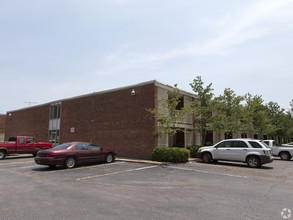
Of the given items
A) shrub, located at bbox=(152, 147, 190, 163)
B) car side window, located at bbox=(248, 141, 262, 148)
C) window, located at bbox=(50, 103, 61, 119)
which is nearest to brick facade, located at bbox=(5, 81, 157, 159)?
window, located at bbox=(50, 103, 61, 119)

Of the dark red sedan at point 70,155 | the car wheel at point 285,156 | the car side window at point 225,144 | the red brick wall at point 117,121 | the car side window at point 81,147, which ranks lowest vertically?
the car wheel at point 285,156

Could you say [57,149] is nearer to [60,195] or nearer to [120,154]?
[60,195]

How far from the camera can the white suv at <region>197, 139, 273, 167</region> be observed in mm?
12172

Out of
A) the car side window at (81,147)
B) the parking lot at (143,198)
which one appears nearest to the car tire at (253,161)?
the parking lot at (143,198)

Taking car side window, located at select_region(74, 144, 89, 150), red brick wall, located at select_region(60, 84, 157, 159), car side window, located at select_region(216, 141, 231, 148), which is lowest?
car side window, located at select_region(74, 144, 89, 150)

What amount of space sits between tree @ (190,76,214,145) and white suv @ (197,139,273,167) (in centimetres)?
439

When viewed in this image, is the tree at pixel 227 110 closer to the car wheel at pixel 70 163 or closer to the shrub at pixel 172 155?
the shrub at pixel 172 155

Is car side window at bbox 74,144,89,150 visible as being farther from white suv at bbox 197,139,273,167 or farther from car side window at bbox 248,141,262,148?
car side window at bbox 248,141,262,148

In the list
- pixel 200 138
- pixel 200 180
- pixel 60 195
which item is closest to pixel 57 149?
pixel 60 195

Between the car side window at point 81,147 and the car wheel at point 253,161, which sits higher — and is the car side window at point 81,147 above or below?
above

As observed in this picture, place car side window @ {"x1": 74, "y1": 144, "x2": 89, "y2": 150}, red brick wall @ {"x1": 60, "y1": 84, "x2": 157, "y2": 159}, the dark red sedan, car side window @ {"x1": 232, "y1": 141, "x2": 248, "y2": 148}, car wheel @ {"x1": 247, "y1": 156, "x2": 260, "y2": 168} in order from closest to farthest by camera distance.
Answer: the dark red sedan, car side window @ {"x1": 74, "y1": 144, "x2": 89, "y2": 150}, car wheel @ {"x1": 247, "y1": 156, "x2": 260, "y2": 168}, car side window @ {"x1": 232, "y1": 141, "x2": 248, "y2": 148}, red brick wall @ {"x1": 60, "y1": 84, "x2": 157, "y2": 159}

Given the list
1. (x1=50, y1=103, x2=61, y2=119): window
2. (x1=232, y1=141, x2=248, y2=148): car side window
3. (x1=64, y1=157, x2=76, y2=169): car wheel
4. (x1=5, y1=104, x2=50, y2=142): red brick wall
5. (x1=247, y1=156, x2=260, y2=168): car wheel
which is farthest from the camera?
(x1=5, y1=104, x2=50, y2=142): red brick wall

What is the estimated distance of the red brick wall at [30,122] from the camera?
2611 cm

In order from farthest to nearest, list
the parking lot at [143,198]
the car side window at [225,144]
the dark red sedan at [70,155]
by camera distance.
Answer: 1. the car side window at [225,144]
2. the dark red sedan at [70,155]
3. the parking lot at [143,198]
